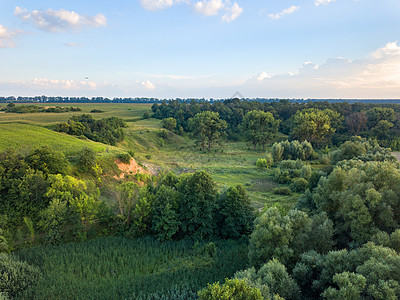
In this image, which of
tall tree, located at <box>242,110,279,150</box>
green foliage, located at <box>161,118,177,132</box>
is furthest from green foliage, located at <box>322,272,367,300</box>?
green foliage, located at <box>161,118,177,132</box>

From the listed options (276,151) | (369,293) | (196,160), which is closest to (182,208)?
(369,293)

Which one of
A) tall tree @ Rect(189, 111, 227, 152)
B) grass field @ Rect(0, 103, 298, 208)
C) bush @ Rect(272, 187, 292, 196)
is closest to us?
grass field @ Rect(0, 103, 298, 208)

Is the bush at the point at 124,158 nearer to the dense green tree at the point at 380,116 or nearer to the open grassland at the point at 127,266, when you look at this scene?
the open grassland at the point at 127,266

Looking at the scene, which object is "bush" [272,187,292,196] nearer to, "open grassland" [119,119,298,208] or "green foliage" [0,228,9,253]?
"open grassland" [119,119,298,208]

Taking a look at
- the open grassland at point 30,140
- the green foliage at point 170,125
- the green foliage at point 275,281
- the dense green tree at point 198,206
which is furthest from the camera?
the green foliage at point 170,125

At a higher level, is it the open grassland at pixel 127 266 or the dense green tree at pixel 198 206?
the dense green tree at pixel 198 206

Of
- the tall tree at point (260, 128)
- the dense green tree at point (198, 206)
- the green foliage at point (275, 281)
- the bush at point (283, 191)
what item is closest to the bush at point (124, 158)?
the dense green tree at point (198, 206)
